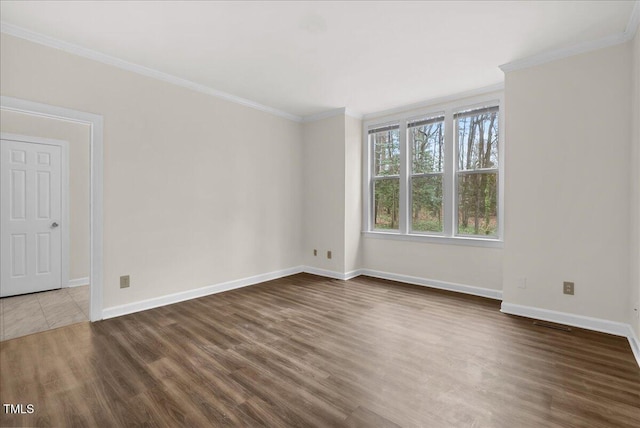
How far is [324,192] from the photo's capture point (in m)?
5.23

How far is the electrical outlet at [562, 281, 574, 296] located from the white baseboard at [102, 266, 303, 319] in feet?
A: 12.0

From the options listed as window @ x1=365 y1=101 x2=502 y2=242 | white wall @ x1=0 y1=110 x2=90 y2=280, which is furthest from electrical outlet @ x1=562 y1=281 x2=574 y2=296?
white wall @ x1=0 y1=110 x2=90 y2=280

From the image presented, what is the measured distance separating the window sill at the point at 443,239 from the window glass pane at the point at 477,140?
3.14 feet

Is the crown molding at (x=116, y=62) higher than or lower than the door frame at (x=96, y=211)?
higher

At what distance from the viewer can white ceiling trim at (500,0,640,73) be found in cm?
257

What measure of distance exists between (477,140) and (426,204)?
3.59ft

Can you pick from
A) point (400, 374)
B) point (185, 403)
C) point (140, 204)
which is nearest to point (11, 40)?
point (140, 204)

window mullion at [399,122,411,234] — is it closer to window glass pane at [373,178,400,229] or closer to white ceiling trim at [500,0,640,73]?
window glass pane at [373,178,400,229]

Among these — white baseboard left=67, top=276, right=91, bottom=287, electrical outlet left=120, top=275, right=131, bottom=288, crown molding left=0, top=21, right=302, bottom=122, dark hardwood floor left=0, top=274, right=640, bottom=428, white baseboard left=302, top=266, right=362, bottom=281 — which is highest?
crown molding left=0, top=21, right=302, bottom=122

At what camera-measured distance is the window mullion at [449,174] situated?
4402mm

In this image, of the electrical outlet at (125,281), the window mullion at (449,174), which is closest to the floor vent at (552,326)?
the window mullion at (449,174)

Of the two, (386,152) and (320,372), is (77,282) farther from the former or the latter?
(386,152)

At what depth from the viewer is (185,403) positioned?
6.19ft

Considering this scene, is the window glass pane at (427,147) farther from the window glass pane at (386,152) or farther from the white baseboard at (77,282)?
the white baseboard at (77,282)
